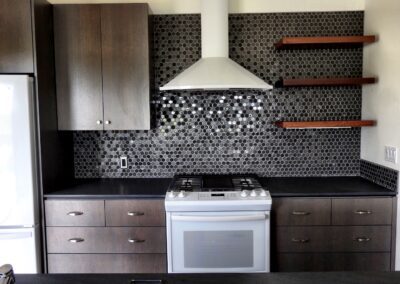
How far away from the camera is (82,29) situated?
2643mm

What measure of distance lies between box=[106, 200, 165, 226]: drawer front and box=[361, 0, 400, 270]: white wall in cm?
166

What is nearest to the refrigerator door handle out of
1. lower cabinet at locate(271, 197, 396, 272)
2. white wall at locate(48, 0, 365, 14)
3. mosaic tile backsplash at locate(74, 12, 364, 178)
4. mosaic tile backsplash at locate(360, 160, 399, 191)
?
mosaic tile backsplash at locate(74, 12, 364, 178)

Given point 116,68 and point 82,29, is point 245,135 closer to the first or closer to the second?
point 116,68

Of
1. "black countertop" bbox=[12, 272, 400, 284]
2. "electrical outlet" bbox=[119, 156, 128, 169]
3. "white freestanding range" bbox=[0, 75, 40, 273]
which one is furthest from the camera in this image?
"electrical outlet" bbox=[119, 156, 128, 169]

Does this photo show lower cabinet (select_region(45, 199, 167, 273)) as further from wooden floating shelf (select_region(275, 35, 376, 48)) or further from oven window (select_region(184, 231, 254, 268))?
wooden floating shelf (select_region(275, 35, 376, 48))

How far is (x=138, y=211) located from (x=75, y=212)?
446mm

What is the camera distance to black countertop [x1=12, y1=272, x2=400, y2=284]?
1183mm

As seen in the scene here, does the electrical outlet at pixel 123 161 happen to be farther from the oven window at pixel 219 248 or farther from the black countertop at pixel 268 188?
the oven window at pixel 219 248

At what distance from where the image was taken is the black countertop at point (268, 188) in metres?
2.47

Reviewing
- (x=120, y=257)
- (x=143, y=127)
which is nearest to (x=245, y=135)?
(x=143, y=127)

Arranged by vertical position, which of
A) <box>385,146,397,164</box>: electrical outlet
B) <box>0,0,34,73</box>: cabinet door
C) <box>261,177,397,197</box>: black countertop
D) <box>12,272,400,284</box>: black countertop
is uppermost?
<box>0,0,34,73</box>: cabinet door

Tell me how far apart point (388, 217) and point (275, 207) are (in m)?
0.78

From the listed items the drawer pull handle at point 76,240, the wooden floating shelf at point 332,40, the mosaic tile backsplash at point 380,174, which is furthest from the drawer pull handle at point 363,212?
the drawer pull handle at point 76,240

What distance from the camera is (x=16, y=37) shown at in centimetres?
239
